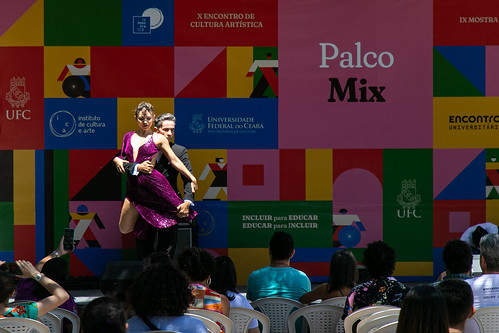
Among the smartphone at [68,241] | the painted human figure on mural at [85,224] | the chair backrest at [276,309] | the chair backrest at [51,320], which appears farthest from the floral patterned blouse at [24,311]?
the painted human figure on mural at [85,224]

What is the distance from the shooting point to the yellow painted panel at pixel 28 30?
7.58 m

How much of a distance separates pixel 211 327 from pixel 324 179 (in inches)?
170

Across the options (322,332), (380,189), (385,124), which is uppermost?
(385,124)

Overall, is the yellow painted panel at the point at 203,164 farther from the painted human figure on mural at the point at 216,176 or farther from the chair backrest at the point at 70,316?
the chair backrest at the point at 70,316

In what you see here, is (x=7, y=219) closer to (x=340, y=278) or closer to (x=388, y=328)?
(x=340, y=278)

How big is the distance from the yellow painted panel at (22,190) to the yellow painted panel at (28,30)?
1145 mm

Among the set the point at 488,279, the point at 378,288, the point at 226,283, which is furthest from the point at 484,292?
the point at 226,283

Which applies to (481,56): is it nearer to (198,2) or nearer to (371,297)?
(198,2)

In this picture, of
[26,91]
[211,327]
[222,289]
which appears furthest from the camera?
[26,91]

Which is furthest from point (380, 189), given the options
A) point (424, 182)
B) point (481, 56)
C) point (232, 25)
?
point (232, 25)

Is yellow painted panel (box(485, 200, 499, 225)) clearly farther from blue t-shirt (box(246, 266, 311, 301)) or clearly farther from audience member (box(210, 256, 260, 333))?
audience member (box(210, 256, 260, 333))

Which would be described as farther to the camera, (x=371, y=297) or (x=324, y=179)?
(x=324, y=179)

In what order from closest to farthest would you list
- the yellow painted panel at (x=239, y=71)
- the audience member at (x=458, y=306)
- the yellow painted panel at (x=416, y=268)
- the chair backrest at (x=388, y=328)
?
1. the audience member at (x=458, y=306)
2. the chair backrest at (x=388, y=328)
3. the yellow painted panel at (x=239, y=71)
4. the yellow painted panel at (x=416, y=268)

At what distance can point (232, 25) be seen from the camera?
769 centimetres
